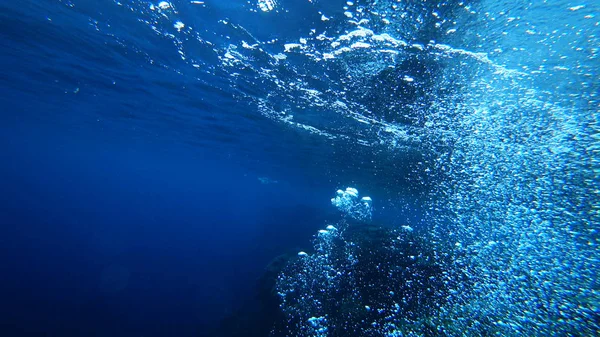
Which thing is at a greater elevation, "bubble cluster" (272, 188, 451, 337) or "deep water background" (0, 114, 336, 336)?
"bubble cluster" (272, 188, 451, 337)

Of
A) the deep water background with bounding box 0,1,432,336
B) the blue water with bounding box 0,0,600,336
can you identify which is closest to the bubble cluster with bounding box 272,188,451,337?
the blue water with bounding box 0,0,600,336

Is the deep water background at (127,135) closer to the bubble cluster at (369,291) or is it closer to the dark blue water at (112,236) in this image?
the dark blue water at (112,236)

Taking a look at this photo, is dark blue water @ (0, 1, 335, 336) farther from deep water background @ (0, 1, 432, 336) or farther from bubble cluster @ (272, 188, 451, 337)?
bubble cluster @ (272, 188, 451, 337)

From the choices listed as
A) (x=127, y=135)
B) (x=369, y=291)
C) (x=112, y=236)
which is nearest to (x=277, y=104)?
(x=369, y=291)

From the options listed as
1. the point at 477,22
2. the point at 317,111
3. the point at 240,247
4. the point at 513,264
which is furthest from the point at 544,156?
the point at 240,247

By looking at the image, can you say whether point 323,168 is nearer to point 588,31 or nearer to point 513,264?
point 513,264

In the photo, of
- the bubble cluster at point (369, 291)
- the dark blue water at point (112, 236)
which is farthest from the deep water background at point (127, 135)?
the bubble cluster at point (369, 291)

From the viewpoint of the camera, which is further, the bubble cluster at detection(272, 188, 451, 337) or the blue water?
the bubble cluster at detection(272, 188, 451, 337)

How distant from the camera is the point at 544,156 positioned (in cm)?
1054

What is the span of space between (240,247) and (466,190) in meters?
27.5

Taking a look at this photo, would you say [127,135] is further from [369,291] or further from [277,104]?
[369,291]

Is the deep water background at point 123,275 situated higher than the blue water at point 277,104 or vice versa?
the blue water at point 277,104

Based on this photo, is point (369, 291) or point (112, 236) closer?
point (369, 291)

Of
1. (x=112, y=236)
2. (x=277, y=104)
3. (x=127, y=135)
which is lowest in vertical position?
(x=112, y=236)
